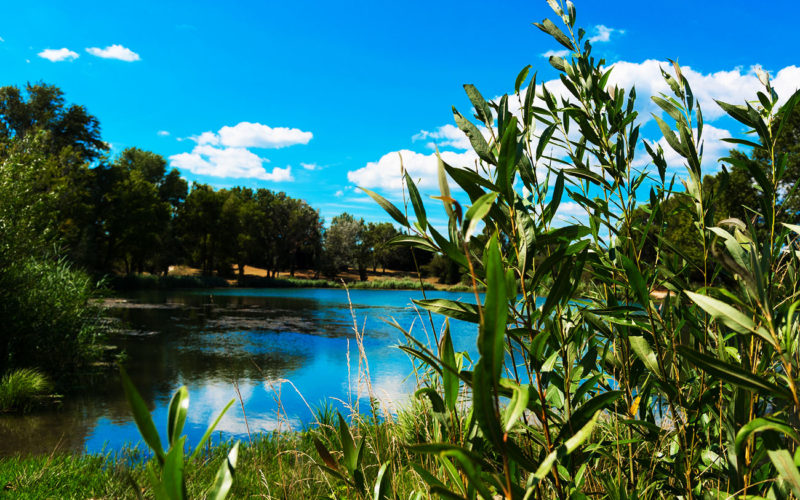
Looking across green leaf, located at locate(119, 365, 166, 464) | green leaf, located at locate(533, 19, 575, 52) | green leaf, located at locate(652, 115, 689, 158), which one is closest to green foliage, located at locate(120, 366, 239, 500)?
green leaf, located at locate(119, 365, 166, 464)

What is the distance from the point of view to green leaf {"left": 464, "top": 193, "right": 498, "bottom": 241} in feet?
1.25

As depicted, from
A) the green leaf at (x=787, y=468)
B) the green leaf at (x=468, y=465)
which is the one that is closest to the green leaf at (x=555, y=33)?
the green leaf at (x=787, y=468)

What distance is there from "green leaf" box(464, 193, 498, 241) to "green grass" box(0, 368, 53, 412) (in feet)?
26.8

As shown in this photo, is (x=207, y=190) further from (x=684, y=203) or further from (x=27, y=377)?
(x=684, y=203)

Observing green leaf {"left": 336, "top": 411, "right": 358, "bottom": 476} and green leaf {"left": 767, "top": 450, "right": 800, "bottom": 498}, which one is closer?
green leaf {"left": 767, "top": 450, "right": 800, "bottom": 498}

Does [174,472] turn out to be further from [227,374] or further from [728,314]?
[227,374]

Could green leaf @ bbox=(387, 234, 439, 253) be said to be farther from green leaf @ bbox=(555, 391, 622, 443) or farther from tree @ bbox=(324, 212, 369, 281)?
tree @ bbox=(324, 212, 369, 281)

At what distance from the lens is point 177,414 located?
43 centimetres

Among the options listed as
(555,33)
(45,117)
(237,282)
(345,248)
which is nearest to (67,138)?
(45,117)

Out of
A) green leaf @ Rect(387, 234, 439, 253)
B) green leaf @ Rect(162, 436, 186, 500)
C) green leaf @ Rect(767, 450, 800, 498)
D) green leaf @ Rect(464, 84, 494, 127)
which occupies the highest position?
green leaf @ Rect(464, 84, 494, 127)

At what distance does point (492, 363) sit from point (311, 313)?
20525 millimetres

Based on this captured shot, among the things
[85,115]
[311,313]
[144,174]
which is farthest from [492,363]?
[144,174]

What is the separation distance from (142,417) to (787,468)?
717 mm

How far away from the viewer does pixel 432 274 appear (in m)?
45.1
